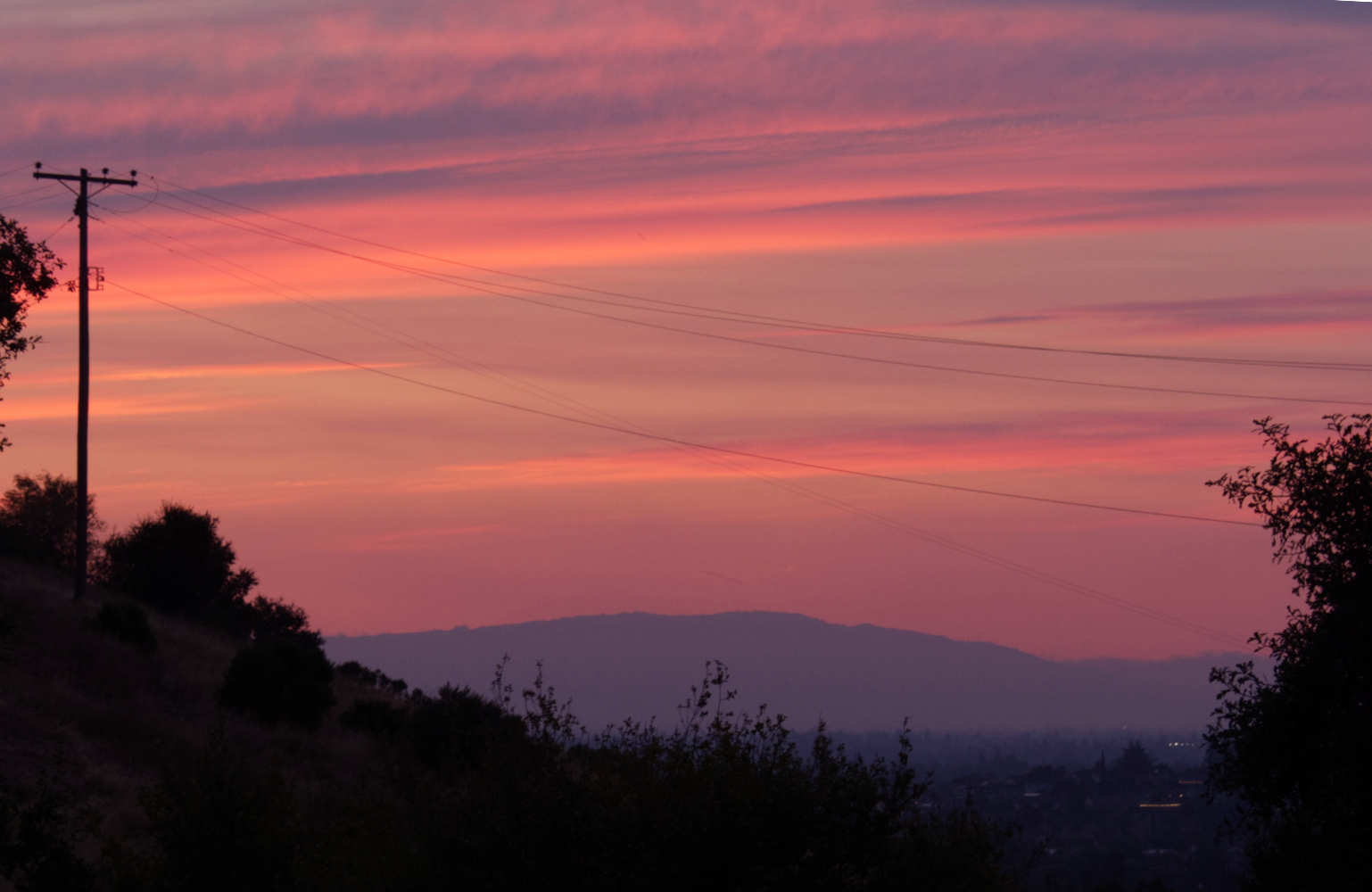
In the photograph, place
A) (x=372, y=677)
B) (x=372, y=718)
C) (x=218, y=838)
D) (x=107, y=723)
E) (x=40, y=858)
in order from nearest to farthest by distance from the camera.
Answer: (x=218, y=838) < (x=40, y=858) < (x=107, y=723) < (x=372, y=718) < (x=372, y=677)

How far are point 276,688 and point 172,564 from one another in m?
29.3

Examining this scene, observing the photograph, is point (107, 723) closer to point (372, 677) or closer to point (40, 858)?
point (40, 858)

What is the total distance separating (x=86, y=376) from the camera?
39438mm

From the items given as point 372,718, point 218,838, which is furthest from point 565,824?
point 372,718

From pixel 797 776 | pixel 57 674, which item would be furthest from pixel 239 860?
pixel 57 674

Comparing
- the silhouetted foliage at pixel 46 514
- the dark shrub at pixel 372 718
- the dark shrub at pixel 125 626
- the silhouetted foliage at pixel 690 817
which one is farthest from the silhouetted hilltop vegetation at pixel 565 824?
the silhouetted foliage at pixel 46 514

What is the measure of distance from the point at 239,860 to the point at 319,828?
3083 mm

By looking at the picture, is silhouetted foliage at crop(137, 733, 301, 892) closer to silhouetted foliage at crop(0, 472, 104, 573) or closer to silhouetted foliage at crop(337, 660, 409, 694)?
silhouetted foliage at crop(337, 660, 409, 694)

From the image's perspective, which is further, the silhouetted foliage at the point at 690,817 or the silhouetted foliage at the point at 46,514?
the silhouetted foliage at the point at 46,514

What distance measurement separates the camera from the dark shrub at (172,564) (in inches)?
2485

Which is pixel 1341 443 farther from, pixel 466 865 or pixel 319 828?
pixel 319 828

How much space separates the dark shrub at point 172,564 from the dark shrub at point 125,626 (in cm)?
2341

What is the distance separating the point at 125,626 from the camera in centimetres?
3897

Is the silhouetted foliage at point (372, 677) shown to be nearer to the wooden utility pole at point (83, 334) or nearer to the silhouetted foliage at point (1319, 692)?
the wooden utility pole at point (83, 334)
